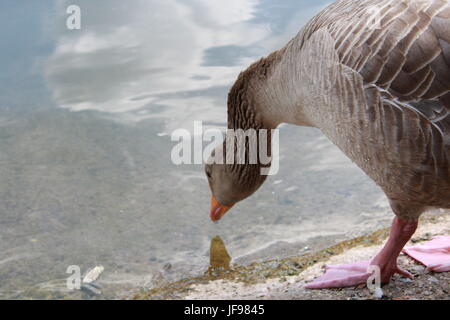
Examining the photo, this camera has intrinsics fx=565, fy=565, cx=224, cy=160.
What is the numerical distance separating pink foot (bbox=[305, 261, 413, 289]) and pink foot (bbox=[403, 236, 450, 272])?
0.16 m

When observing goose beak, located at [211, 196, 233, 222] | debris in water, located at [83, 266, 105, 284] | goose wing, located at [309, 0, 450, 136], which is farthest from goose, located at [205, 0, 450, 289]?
debris in water, located at [83, 266, 105, 284]

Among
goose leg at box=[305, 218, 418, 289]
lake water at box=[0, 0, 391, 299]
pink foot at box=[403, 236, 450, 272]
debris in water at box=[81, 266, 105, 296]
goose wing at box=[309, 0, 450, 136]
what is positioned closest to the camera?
goose wing at box=[309, 0, 450, 136]

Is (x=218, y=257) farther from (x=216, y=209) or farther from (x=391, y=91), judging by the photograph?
(x=391, y=91)

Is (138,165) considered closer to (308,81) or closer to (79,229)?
(79,229)

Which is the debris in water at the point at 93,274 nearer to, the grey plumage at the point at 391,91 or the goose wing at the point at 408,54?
the grey plumage at the point at 391,91

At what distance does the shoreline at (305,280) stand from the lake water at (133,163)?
22 cm

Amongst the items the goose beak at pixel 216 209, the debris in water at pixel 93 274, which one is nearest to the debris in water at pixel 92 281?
the debris in water at pixel 93 274

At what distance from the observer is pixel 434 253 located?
9.89ft

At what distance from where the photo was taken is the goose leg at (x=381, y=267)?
273cm

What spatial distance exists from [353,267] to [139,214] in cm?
177

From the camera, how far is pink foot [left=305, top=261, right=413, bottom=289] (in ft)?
9.12

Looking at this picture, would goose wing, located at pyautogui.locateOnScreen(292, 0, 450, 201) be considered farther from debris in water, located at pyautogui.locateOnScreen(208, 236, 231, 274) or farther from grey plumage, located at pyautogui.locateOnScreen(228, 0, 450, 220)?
debris in water, located at pyautogui.locateOnScreen(208, 236, 231, 274)

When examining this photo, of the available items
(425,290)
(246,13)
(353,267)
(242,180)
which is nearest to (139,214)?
(242,180)

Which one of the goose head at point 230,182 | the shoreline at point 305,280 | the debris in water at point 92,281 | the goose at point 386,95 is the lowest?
the debris in water at point 92,281
